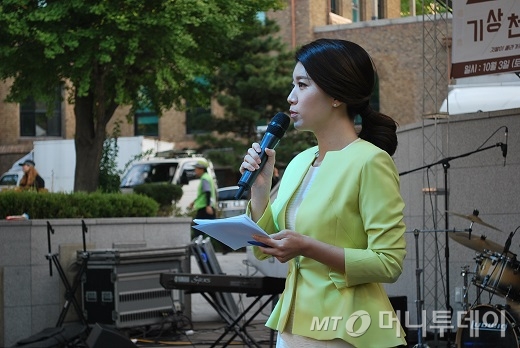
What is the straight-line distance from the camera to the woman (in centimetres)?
312

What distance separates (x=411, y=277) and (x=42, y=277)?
4.40 meters

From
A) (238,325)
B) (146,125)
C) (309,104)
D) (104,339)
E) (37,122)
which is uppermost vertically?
(37,122)

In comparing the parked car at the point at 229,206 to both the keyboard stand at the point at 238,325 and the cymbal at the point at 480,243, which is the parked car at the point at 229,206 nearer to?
the keyboard stand at the point at 238,325

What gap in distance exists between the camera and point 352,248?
3.19 meters

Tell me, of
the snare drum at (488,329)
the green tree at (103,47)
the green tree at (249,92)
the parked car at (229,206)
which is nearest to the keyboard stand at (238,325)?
the snare drum at (488,329)

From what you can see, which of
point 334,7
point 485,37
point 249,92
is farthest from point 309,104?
point 334,7

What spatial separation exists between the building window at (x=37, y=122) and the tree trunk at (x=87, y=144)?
1927 centimetres

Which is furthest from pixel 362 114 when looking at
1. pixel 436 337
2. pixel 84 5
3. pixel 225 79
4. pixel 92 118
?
pixel 225 79

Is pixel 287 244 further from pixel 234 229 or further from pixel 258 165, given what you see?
pixel 258 165

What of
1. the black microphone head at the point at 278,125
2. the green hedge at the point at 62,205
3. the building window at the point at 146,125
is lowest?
the green hedge at the point at 62,205

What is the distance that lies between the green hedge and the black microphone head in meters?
9.53

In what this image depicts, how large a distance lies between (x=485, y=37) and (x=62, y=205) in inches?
223

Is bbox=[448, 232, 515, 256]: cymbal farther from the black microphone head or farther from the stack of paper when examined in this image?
the stack of paper

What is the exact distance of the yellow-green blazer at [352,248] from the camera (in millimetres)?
3117
